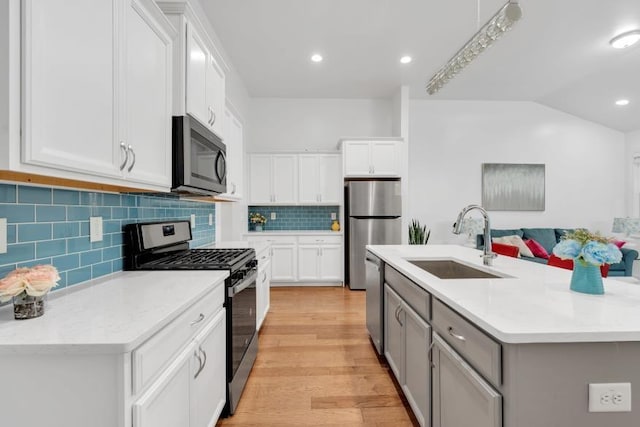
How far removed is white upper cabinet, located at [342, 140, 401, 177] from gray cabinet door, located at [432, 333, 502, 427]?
3.62m

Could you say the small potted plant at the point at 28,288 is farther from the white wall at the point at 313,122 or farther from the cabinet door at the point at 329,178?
the white wall at the point at 313,122

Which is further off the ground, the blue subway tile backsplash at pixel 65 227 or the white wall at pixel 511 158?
the white wall at pixel 511 158

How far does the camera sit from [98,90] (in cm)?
114

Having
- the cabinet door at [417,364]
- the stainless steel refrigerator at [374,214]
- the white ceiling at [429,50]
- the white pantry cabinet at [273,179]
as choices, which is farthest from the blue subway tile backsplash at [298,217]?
the cabinet door at [417,364]

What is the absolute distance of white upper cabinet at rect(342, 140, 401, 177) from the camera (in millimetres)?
4801

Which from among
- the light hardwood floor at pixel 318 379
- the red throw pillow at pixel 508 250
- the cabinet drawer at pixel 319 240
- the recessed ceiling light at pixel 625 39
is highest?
the recessed ceiling light at pixel 625 39

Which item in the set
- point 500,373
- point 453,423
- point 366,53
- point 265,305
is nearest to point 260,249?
point 265,305

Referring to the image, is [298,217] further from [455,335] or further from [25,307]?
[25,307]

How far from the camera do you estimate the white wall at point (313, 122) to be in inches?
211

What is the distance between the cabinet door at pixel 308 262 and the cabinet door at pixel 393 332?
250 cm

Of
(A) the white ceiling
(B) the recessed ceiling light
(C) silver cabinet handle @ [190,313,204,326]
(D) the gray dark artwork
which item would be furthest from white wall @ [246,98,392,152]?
(C) silver cabinet handle @ [190,313,204,326]

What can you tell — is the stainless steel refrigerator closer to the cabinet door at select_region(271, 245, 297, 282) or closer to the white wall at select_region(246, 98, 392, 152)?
the cabinet door at select_region(271, 245, 297, 282)

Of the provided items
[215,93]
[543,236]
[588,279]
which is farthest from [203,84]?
[543,236]

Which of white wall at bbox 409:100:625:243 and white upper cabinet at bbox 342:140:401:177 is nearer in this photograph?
white upper cabinet at bbox 342:140:401:177
